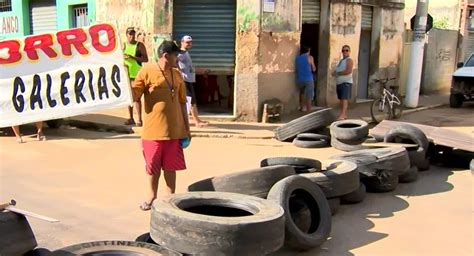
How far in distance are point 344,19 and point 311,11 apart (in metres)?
1.11

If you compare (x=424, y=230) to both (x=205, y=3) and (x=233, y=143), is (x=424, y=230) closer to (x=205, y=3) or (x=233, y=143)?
(x=233, y=143)

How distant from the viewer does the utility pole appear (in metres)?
14.9

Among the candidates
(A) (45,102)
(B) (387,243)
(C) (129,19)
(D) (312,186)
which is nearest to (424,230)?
(B) (387,243)

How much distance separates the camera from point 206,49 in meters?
11.7

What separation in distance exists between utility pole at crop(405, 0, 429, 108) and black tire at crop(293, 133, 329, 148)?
7.14 metres

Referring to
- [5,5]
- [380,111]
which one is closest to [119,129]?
[380,111]

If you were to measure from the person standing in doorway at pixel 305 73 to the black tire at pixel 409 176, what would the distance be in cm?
517

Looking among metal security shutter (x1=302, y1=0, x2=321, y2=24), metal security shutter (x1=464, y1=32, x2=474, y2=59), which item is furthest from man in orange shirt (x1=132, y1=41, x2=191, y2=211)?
metal security shutter (x1=464, y1=32, x2=474, y2=59)

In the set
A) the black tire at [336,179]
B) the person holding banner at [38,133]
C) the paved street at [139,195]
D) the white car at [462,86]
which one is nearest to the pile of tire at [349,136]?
the paved street at [139,195]

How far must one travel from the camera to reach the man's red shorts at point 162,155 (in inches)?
208

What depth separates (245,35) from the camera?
11.4 metres

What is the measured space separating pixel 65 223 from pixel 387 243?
10.1 ft

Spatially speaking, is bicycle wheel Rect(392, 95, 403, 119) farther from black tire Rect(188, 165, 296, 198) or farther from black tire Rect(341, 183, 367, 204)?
black tire Rect(188, 165, 296, 198)

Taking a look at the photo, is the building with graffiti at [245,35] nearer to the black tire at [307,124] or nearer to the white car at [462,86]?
the black tire at [307,124]
